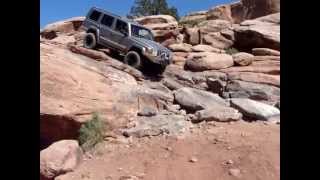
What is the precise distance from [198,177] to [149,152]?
1.97 meters

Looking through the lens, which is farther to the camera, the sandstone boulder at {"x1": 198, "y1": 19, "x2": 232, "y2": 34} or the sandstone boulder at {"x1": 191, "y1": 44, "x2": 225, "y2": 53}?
the sandstone boulder at {"x1": 198, "y1": 19, "x2": 232, "y2": 34}

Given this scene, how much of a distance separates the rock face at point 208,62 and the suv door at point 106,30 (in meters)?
3.43

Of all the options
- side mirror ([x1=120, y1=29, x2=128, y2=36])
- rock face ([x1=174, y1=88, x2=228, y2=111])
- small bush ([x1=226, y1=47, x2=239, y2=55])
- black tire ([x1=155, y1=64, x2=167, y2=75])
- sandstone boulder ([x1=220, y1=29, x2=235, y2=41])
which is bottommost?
rock face ([x1=174, y1=88, x2=228, y2=111])

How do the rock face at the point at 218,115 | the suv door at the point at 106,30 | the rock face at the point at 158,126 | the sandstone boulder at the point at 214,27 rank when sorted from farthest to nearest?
the sandstone boulder at the point at 214,27 → the suv door at the point at 106,30 → the rock face at the point at 218,115 → the rock face at the point at 158,126

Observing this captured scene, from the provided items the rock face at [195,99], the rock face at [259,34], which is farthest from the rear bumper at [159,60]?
the rock face at [259,34]

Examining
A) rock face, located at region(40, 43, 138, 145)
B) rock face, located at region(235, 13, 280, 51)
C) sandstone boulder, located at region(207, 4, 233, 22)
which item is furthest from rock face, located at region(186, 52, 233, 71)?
sandstone boulder, located at region(207, 4, 233, 22)

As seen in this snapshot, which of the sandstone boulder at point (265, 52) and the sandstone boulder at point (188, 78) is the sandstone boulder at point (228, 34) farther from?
the sandstone boulder at point (188, 78)

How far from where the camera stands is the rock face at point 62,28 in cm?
2961

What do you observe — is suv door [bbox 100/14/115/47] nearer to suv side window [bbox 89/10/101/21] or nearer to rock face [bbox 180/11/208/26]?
suv side window [bbox 89/10/101/21]

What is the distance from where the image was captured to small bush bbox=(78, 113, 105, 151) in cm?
1202

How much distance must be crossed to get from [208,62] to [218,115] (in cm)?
521

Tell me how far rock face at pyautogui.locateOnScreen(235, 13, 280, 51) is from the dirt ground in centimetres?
821

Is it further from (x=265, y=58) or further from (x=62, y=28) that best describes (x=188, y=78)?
(x=62, y=28)
